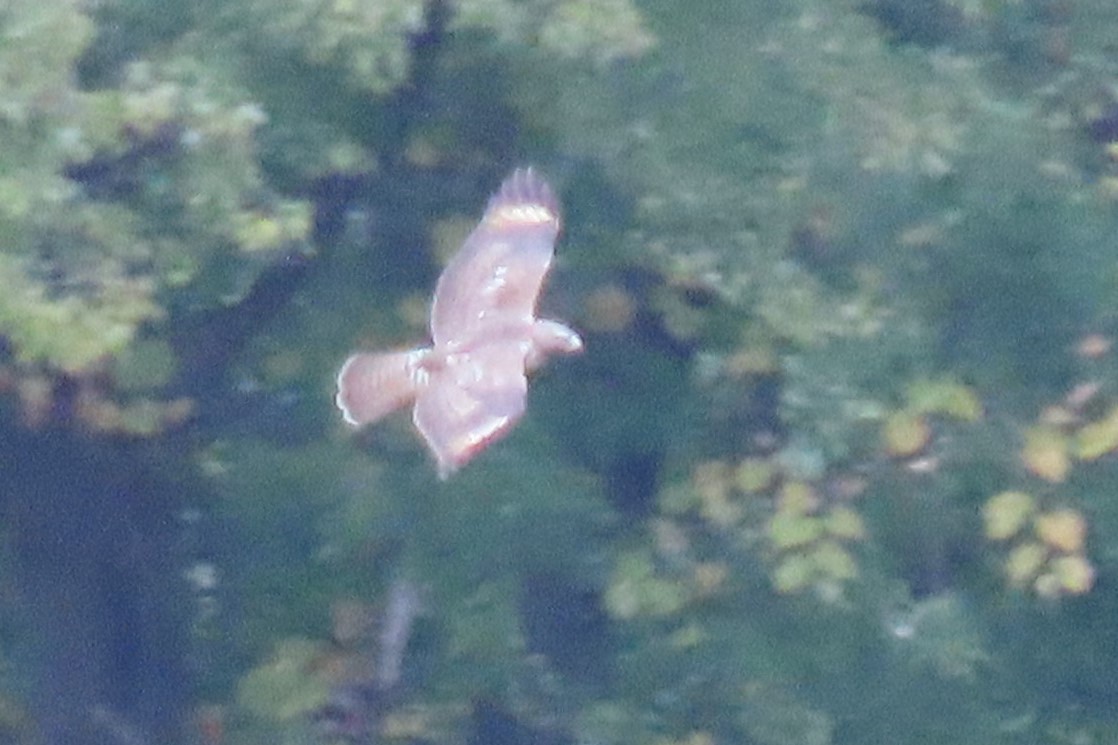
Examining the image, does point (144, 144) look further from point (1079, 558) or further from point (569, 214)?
point (1079, 558)

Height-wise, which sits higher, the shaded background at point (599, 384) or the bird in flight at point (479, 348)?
the shaded background at point (599, 384)

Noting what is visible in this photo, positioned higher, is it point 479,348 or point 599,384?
point 599,384

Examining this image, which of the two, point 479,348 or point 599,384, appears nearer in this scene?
point 479,348

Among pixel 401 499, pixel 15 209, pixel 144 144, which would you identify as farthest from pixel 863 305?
pixel 15 209

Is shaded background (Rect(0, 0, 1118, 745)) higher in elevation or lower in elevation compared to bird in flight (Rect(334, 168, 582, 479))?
higher
